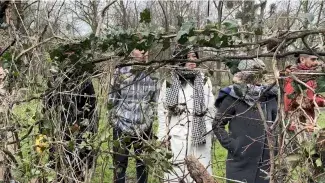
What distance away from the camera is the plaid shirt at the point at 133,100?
118 inches

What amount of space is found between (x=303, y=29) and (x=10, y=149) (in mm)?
2025

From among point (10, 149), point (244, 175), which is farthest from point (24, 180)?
point (244, 175)

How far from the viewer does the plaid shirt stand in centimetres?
301

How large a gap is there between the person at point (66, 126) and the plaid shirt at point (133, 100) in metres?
0.17

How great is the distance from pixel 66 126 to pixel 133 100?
712mm

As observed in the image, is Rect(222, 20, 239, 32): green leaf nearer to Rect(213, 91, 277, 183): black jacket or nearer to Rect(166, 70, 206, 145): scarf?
Rect(166, 70, 206, 145): scarf

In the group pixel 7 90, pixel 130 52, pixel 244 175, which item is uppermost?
pixel 130 52

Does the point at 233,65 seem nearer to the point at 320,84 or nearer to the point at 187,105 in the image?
the point at 320,84

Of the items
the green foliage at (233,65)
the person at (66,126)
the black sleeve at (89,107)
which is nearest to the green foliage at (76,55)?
the person at (66,126)

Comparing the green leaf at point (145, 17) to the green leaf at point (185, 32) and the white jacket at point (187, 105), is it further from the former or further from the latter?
the white jacket at point (187, 105)

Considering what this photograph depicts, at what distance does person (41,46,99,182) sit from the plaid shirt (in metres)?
0.17

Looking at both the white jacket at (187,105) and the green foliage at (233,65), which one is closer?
the green foliage at (233,65)

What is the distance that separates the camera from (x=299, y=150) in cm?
224

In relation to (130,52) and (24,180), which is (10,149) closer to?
(24,180)
